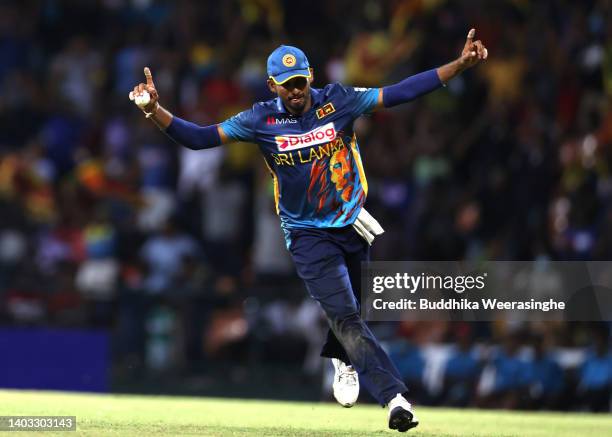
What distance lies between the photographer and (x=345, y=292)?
32.2 feet

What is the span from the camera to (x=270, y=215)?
1769cm

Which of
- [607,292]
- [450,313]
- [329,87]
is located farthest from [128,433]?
[607,292]

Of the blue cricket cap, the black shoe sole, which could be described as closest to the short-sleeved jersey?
the blue cricket cap

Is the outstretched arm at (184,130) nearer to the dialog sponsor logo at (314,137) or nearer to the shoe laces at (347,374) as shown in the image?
the dialog sponsor logo at (314,137)

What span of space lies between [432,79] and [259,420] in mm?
3097

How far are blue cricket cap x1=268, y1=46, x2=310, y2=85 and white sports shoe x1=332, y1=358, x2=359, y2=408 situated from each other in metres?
2.35

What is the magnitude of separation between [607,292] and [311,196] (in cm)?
501

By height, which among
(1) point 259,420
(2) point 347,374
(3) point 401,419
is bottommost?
(1) point 259,420

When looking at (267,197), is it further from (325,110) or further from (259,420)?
(325,110)

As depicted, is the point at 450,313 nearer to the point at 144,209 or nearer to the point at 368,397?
the point at 368,397

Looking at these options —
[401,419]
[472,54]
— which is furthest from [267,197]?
[401,419]

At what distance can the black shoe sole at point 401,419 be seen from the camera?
9.30 m
